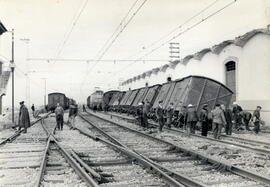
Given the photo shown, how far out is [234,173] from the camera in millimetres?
7664

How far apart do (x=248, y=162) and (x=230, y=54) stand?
57.2 feet

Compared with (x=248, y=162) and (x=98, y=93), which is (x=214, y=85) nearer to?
(x=248, y=162)

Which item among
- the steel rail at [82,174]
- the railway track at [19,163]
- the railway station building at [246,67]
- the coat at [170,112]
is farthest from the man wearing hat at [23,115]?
the railway station building at [246,67]

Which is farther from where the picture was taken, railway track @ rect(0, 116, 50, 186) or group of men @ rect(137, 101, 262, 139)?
group of men @ rect(137, 101, 262, 139)

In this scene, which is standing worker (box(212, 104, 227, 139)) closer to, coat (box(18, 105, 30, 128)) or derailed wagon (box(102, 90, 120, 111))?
coat (box(18, 105, 30, 128))

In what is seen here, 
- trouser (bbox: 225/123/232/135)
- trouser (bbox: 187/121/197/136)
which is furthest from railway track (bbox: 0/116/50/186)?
trouser (bbox: 225/123/232/135)

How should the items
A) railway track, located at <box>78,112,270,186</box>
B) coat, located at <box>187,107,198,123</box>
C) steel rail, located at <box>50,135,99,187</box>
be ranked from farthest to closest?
coat, located at <box>187,107,198,123</box> → railway track, located at <box>78,112,270,186</box> → steel rail, located at <box>50,135,99,187</box>

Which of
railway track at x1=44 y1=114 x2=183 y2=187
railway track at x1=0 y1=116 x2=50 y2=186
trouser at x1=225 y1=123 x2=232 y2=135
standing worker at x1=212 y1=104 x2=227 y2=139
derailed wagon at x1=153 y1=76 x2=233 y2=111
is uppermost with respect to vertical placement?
derailed wagon at x1=153 y1=76 x2=233 y2=111

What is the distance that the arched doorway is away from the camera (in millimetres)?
25078

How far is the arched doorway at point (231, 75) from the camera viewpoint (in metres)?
25.1

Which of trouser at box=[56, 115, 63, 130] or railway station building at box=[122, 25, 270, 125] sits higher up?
railway station building at box=[122, 25, 270, 125]

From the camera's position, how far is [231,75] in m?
25.6

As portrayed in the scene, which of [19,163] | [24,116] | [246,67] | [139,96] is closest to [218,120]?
[19,163]

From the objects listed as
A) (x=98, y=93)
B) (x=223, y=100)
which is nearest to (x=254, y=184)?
(x=223, y=100)
